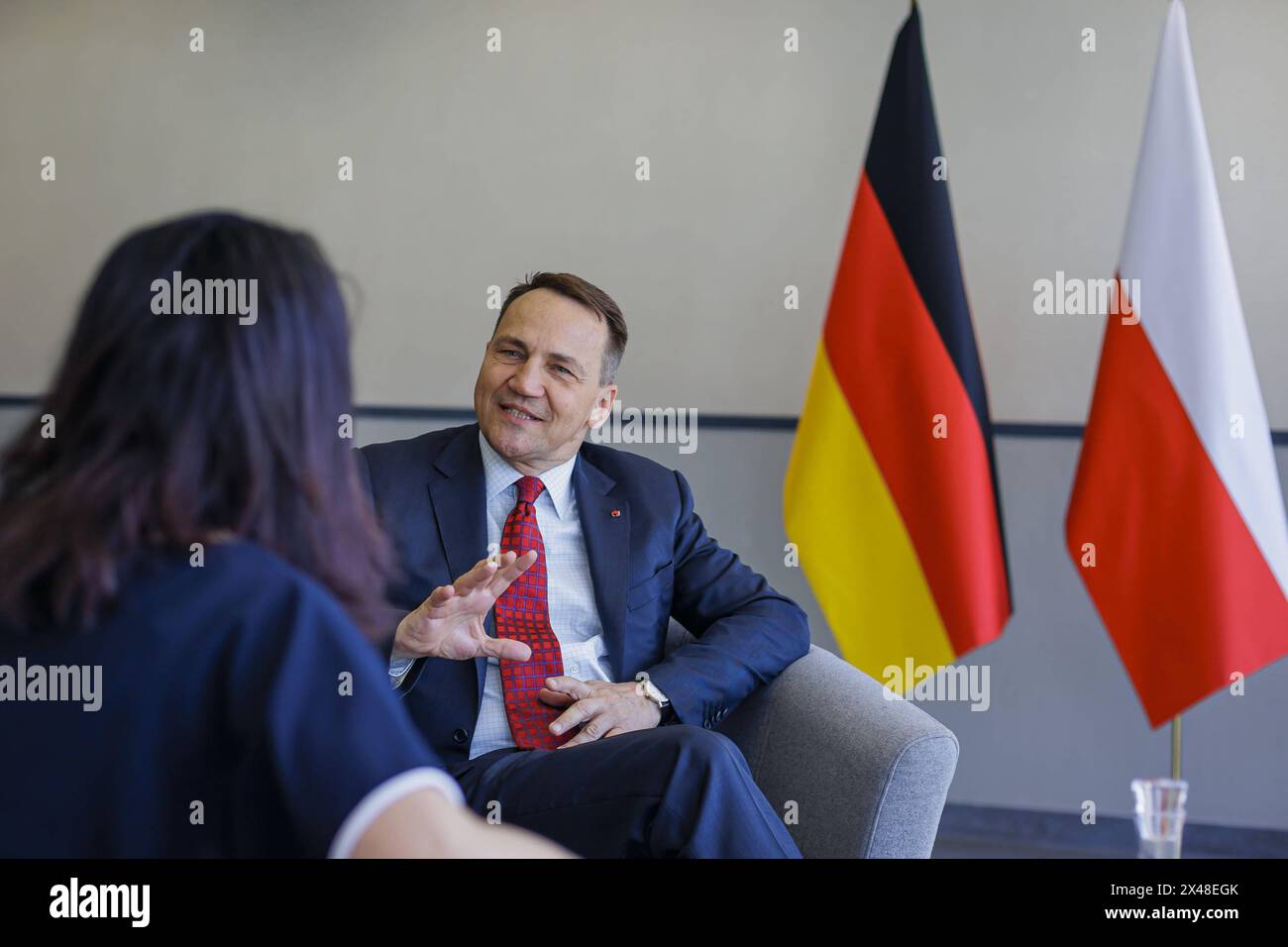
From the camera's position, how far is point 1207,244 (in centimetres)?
265

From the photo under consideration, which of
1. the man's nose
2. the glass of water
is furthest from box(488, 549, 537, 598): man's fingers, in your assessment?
the glass of water

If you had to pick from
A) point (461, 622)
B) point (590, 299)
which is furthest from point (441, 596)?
point (590, 299)

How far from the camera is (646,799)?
180cm

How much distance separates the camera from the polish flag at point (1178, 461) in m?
2.53

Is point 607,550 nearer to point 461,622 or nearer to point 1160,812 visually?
point 461,622

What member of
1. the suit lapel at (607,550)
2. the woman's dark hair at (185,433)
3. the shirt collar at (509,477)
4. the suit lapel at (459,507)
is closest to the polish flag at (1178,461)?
the suit lapel at (607,550)

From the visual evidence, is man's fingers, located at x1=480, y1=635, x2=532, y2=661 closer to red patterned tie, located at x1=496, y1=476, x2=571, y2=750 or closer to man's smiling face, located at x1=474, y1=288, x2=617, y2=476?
red patterned tie, located at x1=496, y1=476, x2=571, y2=750

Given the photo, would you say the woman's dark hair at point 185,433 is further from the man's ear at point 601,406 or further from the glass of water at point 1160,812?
the man's ear at point 601,406

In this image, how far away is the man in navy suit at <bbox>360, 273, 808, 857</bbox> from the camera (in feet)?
6.06

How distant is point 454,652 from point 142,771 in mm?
1096

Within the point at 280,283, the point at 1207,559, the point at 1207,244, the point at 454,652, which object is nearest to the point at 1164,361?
the point at 1207,244

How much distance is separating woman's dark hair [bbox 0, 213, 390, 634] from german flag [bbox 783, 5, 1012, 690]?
194 centimetres

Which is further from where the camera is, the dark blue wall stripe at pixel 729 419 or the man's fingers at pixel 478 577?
the dark blue wall stripe at pixel 729 419

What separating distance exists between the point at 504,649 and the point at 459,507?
451 millimetres
